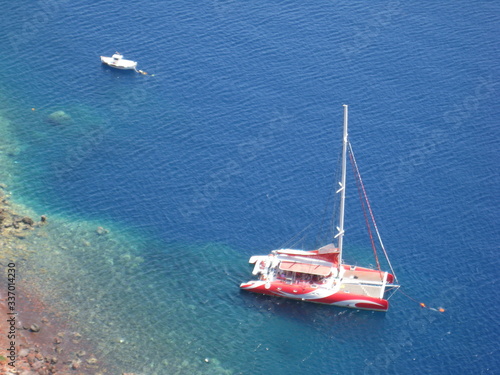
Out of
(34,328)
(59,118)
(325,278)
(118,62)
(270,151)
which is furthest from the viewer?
(118,62)

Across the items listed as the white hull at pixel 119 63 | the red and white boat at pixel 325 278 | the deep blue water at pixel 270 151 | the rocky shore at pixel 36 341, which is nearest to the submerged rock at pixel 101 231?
the deep blue water at pixel 270 151

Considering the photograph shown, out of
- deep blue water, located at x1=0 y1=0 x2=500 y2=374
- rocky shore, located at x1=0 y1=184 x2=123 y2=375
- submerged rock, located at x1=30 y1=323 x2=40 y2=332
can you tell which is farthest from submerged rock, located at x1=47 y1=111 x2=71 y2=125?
submerged rock, located at x1=30 y1=323 x2=40 y2=332

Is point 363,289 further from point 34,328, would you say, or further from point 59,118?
point 59,118

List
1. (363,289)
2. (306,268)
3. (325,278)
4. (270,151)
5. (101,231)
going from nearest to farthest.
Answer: (363,289) → (325,278) → (306,268) → (101,231) → (270,151)

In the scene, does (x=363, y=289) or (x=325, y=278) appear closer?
(x=363, y=289)

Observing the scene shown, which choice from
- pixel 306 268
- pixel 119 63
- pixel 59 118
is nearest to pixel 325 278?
pixel 306 268

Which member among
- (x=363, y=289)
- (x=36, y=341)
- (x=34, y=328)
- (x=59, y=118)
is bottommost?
(x=36, y=341)

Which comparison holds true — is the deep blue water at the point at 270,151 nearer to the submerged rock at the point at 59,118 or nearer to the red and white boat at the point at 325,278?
the submerged rock at the point at 59,118
